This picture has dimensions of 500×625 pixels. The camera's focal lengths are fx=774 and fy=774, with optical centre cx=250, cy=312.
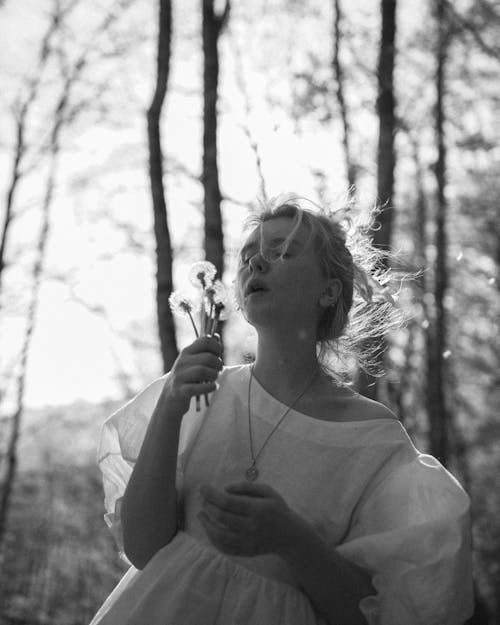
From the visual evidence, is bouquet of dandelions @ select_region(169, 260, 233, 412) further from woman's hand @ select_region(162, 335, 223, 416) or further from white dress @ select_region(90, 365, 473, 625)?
white dress @ select_region(90, 365, 473, 625)

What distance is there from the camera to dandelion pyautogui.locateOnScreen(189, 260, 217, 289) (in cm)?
182

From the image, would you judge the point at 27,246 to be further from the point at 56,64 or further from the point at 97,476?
the point at 97,476

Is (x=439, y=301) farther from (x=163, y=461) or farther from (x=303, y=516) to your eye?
(x=163, y=461)

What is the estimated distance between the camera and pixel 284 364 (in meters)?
1.93

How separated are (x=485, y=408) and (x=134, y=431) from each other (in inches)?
579

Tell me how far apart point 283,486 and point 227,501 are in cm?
34

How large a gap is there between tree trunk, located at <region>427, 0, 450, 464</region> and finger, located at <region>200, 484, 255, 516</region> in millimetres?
5982

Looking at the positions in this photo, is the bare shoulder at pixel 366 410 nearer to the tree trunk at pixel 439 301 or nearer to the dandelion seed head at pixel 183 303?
the dandelion seed head at pixel 183 303

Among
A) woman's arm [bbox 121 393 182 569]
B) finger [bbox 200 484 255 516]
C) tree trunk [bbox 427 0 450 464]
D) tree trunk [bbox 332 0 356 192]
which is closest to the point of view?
finger [bbox 200 484 255 516]

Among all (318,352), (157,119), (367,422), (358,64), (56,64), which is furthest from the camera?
(56,64)

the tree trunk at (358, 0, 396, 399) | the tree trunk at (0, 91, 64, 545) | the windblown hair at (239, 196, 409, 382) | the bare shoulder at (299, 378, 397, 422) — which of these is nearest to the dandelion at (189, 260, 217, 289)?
the windblown hair at (239, 196, 409, 382)

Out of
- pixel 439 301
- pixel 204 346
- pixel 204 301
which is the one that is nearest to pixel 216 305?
pixel 204 301

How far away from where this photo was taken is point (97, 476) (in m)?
13.9

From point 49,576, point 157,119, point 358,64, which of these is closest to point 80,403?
point 49,576
